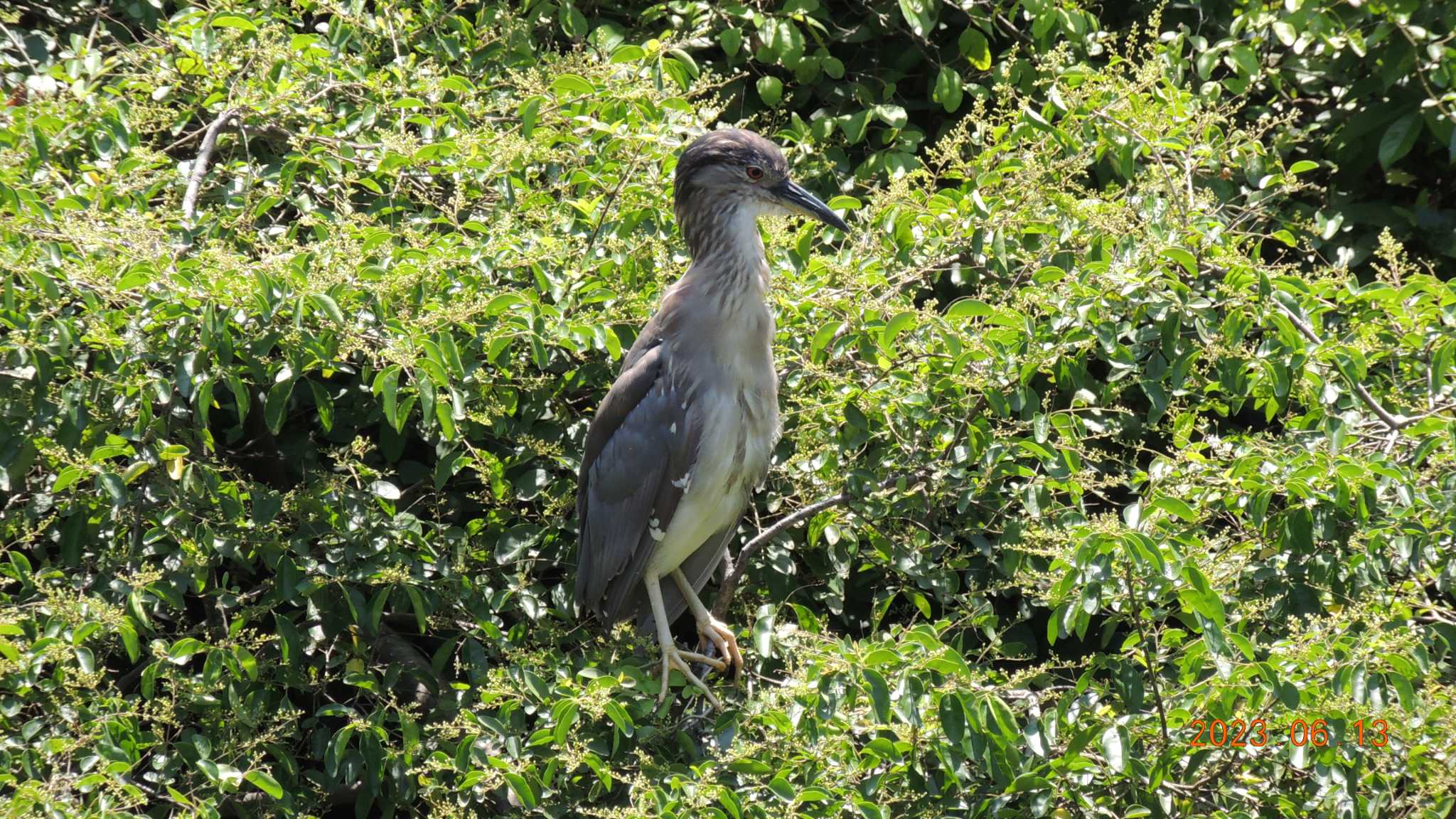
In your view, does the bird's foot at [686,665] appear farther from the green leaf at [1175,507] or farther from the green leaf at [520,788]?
the green leaf at [1175,507]

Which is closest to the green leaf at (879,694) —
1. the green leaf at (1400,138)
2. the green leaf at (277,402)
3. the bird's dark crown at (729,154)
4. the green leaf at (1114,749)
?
the green leaf at (1114,749)

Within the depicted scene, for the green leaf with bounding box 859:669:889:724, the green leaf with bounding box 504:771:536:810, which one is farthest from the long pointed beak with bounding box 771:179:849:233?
the green leaf with bounding box 504:771:536:810

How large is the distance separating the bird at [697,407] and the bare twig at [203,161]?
1.35 metres

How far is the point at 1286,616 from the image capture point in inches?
132

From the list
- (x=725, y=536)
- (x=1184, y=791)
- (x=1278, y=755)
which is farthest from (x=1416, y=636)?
(x=725, y=536)

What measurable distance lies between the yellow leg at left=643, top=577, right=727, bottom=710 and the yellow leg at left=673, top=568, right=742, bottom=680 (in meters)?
0.04

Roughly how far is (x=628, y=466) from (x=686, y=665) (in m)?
0.61

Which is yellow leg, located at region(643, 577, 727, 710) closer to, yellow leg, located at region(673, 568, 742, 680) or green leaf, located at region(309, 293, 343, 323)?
yellow leg, located at region(673, 568, 742, 680)

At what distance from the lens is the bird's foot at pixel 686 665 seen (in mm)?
3588

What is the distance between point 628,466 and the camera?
155 inches

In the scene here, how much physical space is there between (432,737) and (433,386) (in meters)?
0.95

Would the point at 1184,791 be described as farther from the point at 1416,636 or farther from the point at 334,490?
the point at 334,490

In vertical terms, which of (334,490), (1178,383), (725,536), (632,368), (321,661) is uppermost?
(1178,383)

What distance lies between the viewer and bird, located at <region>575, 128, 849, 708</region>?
3936mm
